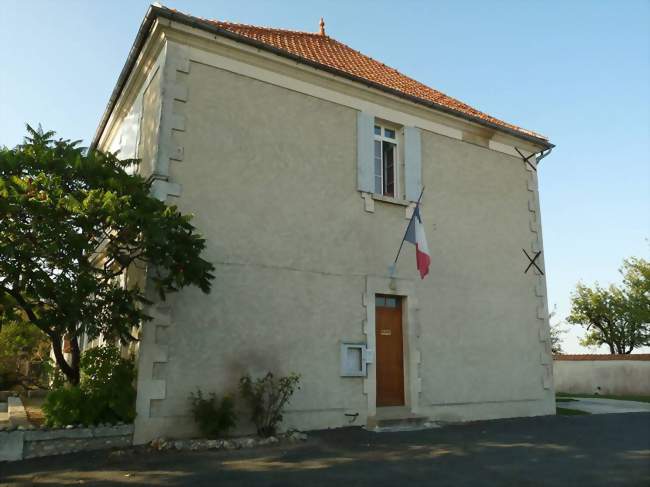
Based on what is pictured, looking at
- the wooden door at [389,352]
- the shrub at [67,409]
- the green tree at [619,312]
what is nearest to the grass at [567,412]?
the wooden door at [389,352]

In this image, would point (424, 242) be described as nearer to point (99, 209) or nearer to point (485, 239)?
point (485, 239)

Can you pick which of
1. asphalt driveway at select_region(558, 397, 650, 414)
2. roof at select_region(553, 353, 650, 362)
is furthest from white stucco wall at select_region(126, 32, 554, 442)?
roof at select_region(553, 353, 650, 362)

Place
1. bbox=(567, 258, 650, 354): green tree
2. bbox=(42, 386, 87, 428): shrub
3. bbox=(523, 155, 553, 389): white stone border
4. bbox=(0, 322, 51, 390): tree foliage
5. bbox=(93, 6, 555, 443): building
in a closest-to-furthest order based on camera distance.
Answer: bbox=(42, 386, 87, 428): shrub, bbox=(93, 6, 555, 443): building, bbox=(523, 155, 553, 389): white stone border, bbox=(0, 322, 51, 390): tree foliage, bbox=(567, 258, 650, 354): green tree

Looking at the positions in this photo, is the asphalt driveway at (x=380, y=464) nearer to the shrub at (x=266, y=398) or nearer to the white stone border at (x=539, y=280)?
the shrub at (x=266, y=398)

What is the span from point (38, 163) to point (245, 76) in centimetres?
372

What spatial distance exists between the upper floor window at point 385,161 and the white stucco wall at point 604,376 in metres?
15.6

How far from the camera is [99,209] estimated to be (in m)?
6.28

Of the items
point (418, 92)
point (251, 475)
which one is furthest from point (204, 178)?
point (418, 92)

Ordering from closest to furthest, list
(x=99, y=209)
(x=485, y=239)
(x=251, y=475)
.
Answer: (x=251, y=475) → (x=99, y=209) → (x=485, y=239)

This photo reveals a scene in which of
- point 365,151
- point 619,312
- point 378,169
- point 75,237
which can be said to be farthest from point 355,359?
point 619,312

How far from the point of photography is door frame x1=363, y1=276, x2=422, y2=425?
9.15m

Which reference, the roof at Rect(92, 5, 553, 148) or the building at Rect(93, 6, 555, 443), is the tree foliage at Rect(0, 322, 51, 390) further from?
the roof at Rect(92, 5, 553, 148)

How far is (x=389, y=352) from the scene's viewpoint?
31.8ft

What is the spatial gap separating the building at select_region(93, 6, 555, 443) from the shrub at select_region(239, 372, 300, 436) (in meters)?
0.24
